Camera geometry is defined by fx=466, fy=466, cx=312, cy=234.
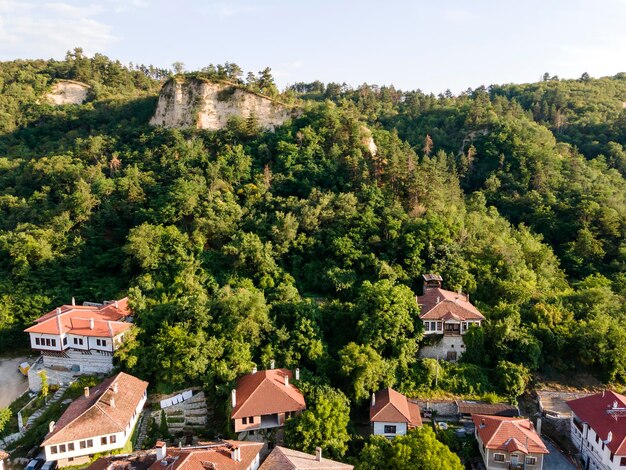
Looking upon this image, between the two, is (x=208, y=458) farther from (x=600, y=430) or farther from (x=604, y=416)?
(x=604, y=416)

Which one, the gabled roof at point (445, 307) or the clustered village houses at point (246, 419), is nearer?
the clustered village houses at point (246, 419)

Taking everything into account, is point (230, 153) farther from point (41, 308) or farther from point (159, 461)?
point (159, 461)

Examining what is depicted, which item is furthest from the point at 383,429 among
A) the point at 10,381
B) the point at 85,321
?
the point at 10,381

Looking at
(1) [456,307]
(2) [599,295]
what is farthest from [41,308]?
(2) [599,295]

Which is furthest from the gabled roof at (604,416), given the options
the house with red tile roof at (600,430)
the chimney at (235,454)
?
the chimney at (235,454)

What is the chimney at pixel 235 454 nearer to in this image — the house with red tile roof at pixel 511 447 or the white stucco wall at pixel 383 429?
the white stucco wall at pixel 383 429

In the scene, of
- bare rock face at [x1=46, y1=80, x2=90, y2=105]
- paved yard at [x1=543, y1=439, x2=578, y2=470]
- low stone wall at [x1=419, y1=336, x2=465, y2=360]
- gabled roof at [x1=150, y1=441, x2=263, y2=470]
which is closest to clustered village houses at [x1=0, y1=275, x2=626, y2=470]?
gabled roof at [x1=150, y1=441, x2=263, y2=470]
